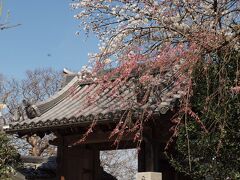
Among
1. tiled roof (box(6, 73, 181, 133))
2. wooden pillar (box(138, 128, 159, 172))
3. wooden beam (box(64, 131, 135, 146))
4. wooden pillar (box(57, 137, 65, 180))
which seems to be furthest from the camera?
wooden pillar (box(57, 137, 65, 180))

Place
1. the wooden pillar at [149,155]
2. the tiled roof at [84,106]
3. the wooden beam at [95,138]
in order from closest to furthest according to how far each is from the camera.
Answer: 1. the tiled roof at [84,106]
2. the wooden pillar at [149,155]
3. the wooden beam at [95,138]

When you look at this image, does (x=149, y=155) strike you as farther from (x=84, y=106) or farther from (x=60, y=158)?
(x=60, y=158)

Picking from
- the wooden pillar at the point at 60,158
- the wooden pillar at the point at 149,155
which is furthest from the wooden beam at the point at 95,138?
the wooden pillar at the point at 149,155

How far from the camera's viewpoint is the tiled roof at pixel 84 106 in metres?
7.34

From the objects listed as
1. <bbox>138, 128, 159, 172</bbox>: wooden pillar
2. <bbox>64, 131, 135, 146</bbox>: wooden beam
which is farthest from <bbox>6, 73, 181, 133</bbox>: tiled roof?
<bbox>138, 128, 159, 172</bbox>: wooden pillar

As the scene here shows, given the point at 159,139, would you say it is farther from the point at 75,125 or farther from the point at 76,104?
the point at 76,104

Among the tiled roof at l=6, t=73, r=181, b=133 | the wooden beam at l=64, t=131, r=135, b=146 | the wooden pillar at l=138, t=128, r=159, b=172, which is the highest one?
the tiled roof at l=6, t=73, r=181, b=133

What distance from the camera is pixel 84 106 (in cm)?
884

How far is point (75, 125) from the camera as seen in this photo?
8070 millimetres

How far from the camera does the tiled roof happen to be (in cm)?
734

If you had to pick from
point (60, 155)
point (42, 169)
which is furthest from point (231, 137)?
point (42, 169)

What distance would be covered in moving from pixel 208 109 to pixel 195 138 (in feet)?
1.86

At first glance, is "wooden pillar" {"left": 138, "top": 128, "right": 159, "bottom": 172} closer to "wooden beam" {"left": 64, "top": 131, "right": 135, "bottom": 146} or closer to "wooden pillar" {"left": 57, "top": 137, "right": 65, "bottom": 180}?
"wooden beam" {"left": 64, "top": 131, "right": 135, "bottom": 146}

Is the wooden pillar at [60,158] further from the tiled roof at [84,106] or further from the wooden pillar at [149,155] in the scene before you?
the wooden pillar at [149,155]
